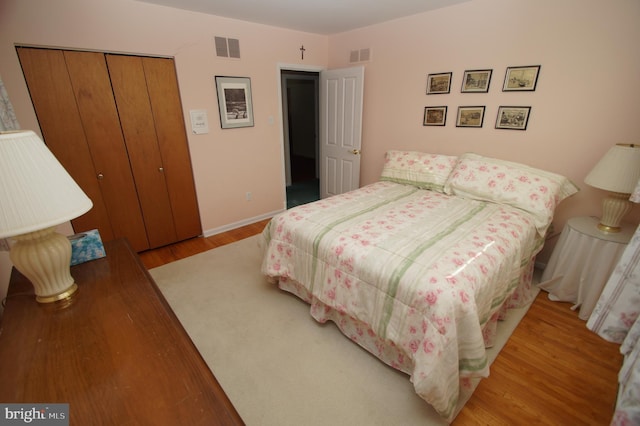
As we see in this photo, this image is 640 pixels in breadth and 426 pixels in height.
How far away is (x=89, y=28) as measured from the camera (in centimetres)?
230

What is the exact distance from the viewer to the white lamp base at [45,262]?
97 centimetres

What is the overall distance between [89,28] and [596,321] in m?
4.02

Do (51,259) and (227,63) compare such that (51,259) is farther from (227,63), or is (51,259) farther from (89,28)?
(227,63)

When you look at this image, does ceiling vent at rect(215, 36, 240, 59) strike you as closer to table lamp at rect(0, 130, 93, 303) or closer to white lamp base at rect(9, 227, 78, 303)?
table lamp at rect(0, 130, 93, 303)

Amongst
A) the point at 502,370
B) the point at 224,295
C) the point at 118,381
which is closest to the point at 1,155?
the point at 118,381

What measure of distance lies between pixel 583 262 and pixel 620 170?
688 mm

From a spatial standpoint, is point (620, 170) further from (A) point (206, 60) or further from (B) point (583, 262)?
(A) point (206, 60)

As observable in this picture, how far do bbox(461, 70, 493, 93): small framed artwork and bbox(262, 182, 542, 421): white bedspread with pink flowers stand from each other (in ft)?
3.78

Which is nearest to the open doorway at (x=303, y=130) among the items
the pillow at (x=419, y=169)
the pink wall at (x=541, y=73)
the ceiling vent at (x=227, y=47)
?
the pillow at (x=419, y=169)

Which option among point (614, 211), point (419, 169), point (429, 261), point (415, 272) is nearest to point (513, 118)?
point (419, 169)

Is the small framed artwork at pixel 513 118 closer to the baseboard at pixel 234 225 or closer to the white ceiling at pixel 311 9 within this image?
the white ceiling at pixel 311 9

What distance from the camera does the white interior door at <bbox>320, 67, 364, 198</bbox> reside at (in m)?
3.57

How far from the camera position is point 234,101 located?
3268 millimetres

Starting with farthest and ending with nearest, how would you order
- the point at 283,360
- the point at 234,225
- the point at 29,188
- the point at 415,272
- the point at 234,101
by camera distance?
the point at 234,225, the point at 234,101, the point at 283,360, the point at 415,272, the point at 29,188
